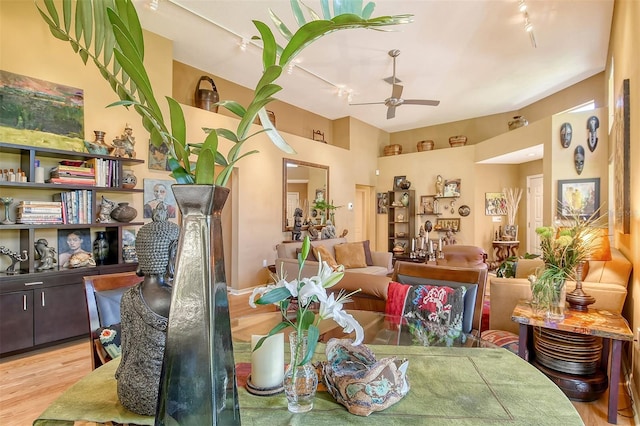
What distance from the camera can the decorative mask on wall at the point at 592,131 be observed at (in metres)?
4.58

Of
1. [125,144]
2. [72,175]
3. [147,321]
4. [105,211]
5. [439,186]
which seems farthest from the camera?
[439,186]

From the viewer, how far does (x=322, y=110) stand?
7262 mm

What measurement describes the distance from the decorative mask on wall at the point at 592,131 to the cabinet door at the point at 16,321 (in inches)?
270

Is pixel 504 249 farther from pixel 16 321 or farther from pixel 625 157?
pixel 16 321

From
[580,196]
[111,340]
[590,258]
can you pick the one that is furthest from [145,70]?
[580,196]

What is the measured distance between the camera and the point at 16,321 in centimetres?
281

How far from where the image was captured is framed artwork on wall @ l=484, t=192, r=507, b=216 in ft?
24.3

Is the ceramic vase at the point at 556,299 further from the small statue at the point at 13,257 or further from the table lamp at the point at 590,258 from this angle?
the small statue at the point at 13,257

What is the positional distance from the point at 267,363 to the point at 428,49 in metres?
4.80

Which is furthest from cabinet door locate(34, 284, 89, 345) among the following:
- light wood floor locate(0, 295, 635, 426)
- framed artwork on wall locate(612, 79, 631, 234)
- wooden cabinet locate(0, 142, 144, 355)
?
framed artwork on wall locate(612, 79, 631, 234)

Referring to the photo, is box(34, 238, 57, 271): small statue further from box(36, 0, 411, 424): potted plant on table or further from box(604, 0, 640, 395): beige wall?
box(604, 0, 640, 395): beige wall

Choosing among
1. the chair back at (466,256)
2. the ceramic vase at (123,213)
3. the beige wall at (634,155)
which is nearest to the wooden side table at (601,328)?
the beige wall at (634,155)

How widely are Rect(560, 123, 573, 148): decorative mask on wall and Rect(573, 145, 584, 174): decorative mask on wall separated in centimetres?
15

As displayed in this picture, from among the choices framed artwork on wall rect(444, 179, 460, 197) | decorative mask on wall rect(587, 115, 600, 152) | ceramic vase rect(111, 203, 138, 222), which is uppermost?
decorative mask on wall rect(587, 115, 600, 152)
